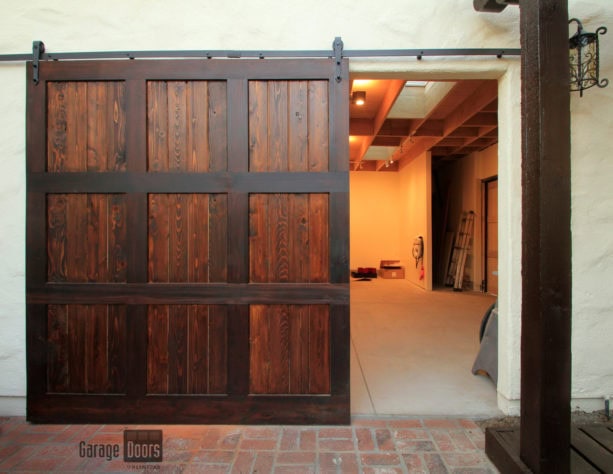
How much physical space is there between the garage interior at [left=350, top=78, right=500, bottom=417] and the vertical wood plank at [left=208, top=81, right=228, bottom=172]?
1936 millimetres

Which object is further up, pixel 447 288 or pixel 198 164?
pixel 198 164

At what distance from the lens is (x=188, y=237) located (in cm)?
212

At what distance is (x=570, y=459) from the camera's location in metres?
1.55

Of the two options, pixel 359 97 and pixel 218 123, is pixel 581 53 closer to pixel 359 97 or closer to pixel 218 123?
pixel 218 123

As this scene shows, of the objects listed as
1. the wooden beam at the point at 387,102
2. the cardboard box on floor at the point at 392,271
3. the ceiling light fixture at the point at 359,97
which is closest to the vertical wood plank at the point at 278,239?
the wooden beam at the point at 387,102

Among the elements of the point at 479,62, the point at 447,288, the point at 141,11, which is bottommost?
the point at 447,288

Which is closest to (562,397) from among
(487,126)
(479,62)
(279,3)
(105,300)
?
(479,62)

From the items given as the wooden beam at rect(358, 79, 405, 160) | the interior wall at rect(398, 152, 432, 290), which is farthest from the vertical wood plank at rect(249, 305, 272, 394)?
the interior wall at rect(398, 152, 432, 290)

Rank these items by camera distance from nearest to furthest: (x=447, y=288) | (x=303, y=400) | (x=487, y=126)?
(x=303, y=400) < (x=487, y=126) < (x=447, y=288)

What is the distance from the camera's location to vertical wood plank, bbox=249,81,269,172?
6.95 ft

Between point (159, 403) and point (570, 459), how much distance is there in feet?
7.50

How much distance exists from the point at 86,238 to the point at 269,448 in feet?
5.76

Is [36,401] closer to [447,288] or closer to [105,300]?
[105,300]

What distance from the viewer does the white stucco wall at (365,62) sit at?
6.94 feet
